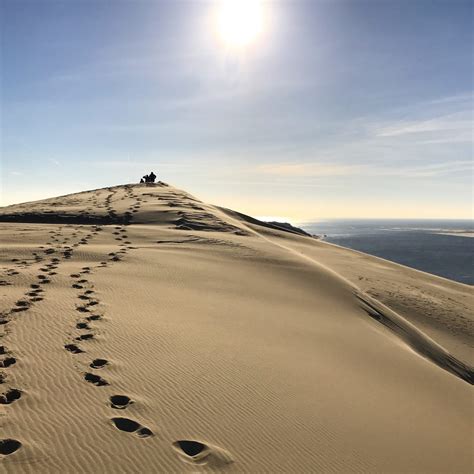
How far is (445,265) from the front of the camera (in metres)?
59.7

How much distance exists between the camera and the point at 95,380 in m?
4.30

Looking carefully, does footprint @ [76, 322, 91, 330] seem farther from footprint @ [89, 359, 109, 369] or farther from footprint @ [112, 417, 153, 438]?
footprint @ [112, 417, 153, 438]

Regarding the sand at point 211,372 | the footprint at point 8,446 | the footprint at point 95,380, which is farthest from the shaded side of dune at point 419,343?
the footprint at point 8,446

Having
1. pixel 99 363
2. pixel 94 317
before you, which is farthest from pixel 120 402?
pixel 94 317

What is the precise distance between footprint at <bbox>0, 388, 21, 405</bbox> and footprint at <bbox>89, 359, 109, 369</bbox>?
86 cm

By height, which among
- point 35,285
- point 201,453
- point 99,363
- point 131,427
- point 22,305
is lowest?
point 201,453

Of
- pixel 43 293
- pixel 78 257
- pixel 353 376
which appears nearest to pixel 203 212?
pixel 78 257

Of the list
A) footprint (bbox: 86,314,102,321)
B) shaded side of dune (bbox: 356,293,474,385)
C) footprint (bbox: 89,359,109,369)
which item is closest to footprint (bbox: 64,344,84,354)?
footprint (bbox: 89,359,109,369)

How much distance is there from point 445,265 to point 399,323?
57261mm

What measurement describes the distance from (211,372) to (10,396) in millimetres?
2215

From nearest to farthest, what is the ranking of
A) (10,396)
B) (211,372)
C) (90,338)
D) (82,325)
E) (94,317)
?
(10,396) → (211,372) → (90,338) → (82,325) → (94,317)

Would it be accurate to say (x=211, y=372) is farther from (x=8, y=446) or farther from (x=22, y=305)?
(x=22, y=305)

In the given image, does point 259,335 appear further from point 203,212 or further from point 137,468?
point 203,212

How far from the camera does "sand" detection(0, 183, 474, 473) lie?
3504 millimetres
